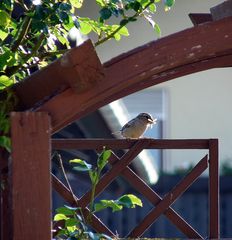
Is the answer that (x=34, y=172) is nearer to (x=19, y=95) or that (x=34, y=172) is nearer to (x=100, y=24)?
(x=19, y=95)

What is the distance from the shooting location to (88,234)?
7.16ft

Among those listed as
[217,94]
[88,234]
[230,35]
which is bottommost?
[88,234]

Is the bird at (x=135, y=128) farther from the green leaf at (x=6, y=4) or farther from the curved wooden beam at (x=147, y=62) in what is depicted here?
the curved wooden beam at (x=147, y=62)

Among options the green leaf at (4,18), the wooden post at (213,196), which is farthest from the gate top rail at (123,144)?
the green leaf at (4,18)

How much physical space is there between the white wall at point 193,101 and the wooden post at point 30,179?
10.1 m

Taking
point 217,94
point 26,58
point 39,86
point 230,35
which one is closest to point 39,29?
point 26,58

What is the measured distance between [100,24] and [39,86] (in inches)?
28.6

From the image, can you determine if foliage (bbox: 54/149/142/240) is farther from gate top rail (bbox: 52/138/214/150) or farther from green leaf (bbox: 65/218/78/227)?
gate top rail (bbox: 52/138/214/150)

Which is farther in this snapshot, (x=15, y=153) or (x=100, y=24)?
(x=100, y=24)

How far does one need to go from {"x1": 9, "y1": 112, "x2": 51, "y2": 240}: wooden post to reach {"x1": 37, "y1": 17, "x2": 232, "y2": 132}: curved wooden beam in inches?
1.8

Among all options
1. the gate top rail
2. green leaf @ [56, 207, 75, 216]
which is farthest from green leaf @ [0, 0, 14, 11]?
the gate top rail

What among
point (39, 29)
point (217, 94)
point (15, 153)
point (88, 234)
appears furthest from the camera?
point (217, 94)

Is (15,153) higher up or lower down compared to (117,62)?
lower down

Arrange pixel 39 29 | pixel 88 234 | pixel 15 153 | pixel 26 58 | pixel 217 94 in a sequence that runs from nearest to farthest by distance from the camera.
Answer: pixel 15 153 < pixel 88 234 < pixel 39 29 < pixel 26 58 < pixel 217 94
